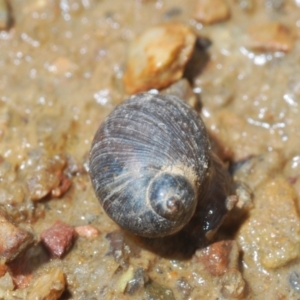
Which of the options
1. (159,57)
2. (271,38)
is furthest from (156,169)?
(271,38)

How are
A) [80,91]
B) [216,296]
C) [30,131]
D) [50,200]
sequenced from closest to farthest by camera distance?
[216,296]
[50,200]
[30,131]
[80,91]

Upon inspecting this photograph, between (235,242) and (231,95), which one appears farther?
(231,95)

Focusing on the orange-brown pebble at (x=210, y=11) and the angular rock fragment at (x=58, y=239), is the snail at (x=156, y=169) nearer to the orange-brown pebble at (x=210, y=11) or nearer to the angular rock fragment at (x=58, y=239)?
the angular rock fragment at (x=58, y=239)

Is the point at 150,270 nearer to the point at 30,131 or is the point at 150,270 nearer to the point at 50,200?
the point at 50,200

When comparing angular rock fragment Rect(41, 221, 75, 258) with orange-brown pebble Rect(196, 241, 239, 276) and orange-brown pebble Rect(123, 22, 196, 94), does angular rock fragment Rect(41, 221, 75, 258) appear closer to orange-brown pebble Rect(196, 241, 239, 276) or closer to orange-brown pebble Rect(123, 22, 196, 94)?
orange-brown pebble Rect(196, 241, 239, 276)

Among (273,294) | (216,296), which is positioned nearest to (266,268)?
(273,294)

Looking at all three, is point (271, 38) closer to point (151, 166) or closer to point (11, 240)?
point (151, 166)
